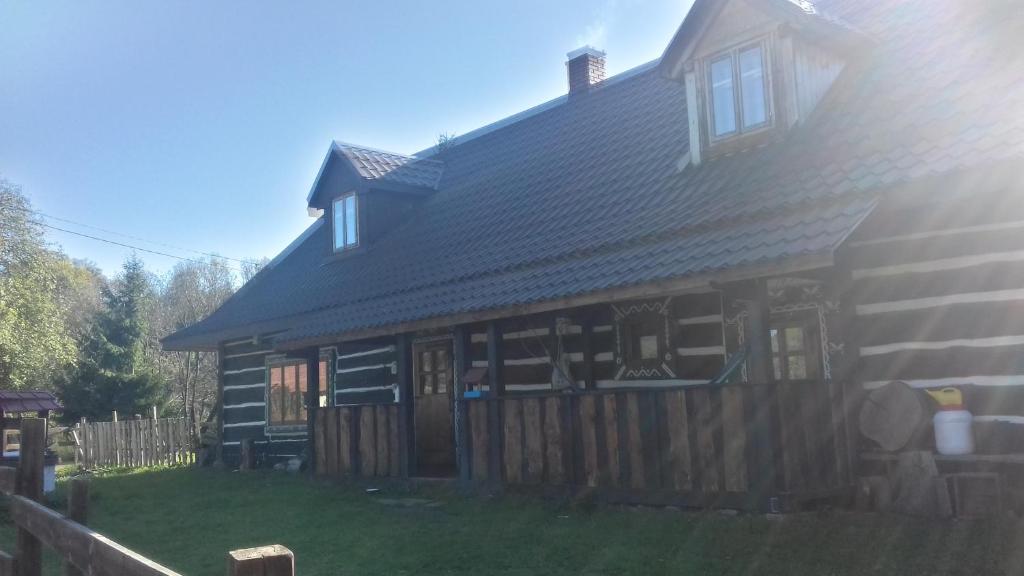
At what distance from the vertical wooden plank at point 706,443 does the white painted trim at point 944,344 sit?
1.82 meters

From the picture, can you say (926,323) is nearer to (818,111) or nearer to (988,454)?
(988,454)

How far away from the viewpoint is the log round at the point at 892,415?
8484mm

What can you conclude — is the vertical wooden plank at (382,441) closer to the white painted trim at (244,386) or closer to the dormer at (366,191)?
the dormer at (366,191)

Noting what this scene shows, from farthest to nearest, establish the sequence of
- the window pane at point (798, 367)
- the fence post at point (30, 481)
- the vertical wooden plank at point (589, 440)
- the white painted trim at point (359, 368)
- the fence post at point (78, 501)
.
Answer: the white painted trim at point (359, 368), the window pane at point (798, 367), the vertical wooden plank at point (589, 440), the fence post at point (30, 481), the fence post at point (78, 501)

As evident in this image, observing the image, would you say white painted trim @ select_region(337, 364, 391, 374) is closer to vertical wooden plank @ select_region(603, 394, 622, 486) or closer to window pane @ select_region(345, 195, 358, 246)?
window pane @ select_region(345, 195, 358, 246)

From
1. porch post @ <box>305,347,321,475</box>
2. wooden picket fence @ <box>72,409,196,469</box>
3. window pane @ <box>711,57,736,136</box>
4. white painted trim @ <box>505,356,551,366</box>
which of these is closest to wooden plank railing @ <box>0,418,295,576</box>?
white painted trim @ <box>505,356,551,366</box>

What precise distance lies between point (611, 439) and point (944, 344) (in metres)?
3.51

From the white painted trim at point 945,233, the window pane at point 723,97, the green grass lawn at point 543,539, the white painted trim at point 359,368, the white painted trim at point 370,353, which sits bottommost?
the green grass lawn at point 543,539

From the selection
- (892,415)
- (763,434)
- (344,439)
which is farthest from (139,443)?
(892,415)

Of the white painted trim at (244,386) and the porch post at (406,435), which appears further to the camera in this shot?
the white painted trim at (244,386)

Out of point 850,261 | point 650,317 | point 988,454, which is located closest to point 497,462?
point 650,317

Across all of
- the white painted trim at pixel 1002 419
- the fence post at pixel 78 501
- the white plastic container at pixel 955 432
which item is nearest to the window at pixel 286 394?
the white plastic container at pixel 955 432

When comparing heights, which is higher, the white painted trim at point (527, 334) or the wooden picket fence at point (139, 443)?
the white painted trim at point (527, 334)

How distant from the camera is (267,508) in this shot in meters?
12.2
